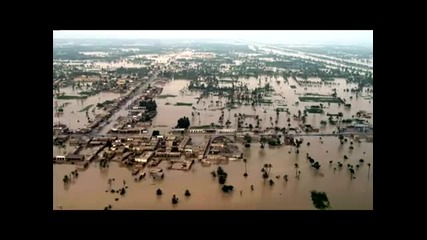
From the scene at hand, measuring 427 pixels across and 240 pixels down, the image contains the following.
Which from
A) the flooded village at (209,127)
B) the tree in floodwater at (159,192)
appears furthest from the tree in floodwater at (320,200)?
the tree in floodwater at (159,192)

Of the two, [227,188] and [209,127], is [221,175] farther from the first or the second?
[209,127]

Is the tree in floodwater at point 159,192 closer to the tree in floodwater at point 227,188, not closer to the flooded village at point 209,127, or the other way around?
the flooded village at point 209,127

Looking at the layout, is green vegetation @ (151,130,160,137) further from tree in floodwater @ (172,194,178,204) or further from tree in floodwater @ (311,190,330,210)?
tree in floodwater @ (311,190,330,210)
